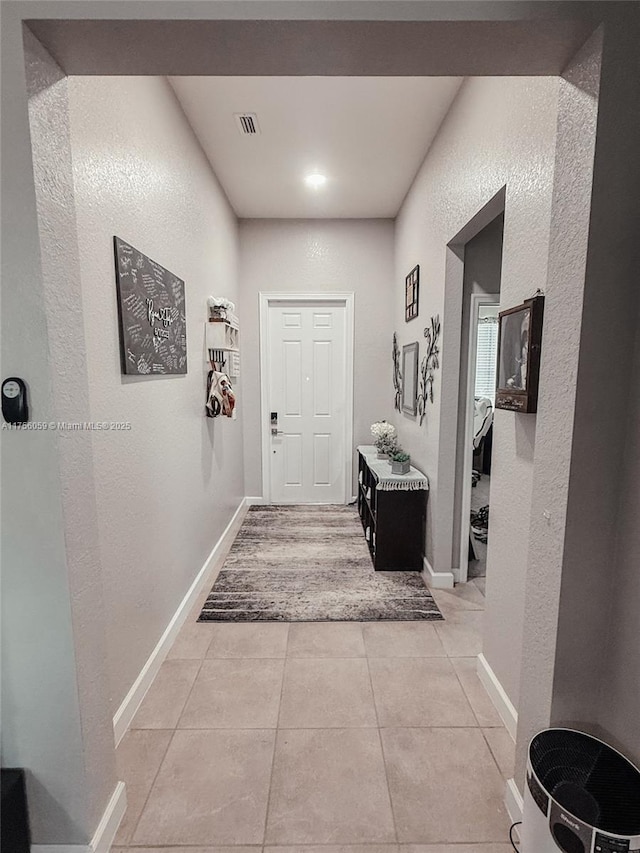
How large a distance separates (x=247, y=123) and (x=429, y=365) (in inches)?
74.4

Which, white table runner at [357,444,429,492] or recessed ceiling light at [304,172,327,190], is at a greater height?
recessed ceiling light at [304,172,327,190]

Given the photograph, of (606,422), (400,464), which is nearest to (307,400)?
(400,464)

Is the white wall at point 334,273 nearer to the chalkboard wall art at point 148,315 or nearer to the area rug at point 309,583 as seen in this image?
the area rug at point 309,583

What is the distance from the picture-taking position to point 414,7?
2.97 ft

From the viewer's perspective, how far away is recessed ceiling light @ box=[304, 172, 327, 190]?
3.18 meters

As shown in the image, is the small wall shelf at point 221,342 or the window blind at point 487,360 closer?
the small wall shelf at point 221,342

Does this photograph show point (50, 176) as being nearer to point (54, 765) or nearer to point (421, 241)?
point (54, 765)

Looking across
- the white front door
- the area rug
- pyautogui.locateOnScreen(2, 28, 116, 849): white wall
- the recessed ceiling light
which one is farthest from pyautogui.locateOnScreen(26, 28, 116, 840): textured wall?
the white front door

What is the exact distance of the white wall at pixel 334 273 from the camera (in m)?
4.09

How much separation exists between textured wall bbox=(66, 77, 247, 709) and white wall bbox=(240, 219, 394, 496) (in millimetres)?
1243

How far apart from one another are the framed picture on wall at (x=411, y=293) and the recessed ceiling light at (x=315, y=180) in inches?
39.7

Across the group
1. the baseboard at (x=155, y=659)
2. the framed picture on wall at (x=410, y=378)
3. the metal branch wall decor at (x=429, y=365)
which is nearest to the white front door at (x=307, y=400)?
the framed picture on wall at (x=410, y=378)

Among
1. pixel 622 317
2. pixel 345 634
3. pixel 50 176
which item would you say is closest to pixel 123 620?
pixel 345 634

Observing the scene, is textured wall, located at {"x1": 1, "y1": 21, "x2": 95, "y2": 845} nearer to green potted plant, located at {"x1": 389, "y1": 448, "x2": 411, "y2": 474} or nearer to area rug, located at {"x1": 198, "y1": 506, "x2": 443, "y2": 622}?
area rug, located at {"x1": 198, "y1": 506, "x2": 443, "y2": 622}
